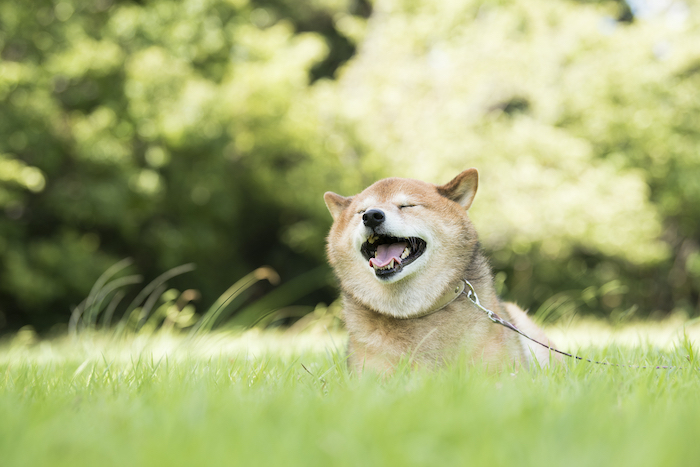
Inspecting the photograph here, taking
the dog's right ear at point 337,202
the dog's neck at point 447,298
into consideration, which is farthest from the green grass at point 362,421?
the dog's right ear at point 337,202

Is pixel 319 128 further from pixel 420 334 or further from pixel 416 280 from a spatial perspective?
pixel 420 334

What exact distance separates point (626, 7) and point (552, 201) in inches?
306

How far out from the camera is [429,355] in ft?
7.38

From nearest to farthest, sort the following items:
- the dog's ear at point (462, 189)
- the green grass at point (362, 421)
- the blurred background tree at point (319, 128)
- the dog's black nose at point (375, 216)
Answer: the green grass at point (362, 421) → the dog's black nose at point (375, 216) → the dog's ear at point (462, 189) → the blurred background tree at point (319, 128)

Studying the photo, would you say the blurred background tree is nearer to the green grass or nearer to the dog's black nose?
the dog's black nose

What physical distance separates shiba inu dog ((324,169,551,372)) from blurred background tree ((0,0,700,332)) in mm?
8089

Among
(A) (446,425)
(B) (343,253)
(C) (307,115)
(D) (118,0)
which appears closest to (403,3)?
(C) (307,115)

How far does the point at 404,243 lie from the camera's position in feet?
8.32

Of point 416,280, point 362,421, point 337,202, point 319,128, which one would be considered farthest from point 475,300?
point 319,128

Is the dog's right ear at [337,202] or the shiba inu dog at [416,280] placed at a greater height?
the dog's right ear at [337,202]

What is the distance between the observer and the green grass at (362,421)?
116cm

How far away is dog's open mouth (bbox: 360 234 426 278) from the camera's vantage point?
2381 mm

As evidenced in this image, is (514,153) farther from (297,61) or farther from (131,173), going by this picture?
(131,173)

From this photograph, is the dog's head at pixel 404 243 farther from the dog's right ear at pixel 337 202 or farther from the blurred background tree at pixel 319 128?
the blurred background tree at pixel 319 128
